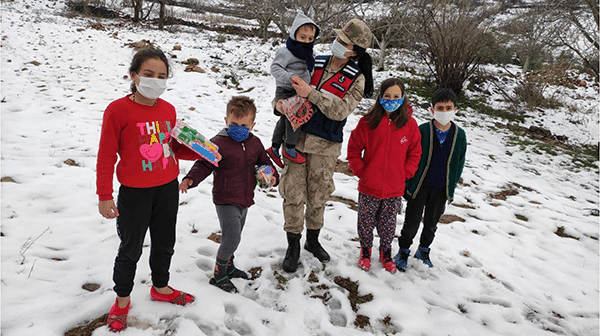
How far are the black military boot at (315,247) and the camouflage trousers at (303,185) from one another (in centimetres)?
24

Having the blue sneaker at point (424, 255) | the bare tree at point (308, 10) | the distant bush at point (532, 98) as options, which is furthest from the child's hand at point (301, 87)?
the distant bush at point (532, 98)

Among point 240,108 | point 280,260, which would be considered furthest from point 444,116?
point 280,260

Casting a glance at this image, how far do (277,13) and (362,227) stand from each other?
11.4 metres

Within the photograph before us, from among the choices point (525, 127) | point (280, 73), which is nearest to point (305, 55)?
point (280, 73)

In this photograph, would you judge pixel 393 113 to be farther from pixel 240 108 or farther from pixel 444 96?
pixel 240 108

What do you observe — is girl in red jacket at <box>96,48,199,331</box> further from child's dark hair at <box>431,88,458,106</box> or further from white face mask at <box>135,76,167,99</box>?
child's dark hair at <box>431,88,458,106</box>

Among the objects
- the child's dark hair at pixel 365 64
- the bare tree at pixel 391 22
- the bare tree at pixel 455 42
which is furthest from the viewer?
the bare tree at pixel 391 22

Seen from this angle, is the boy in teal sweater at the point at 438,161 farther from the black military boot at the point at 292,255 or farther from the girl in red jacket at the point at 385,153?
the black military boot at the point at 292,255

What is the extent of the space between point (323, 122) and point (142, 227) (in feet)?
5.08

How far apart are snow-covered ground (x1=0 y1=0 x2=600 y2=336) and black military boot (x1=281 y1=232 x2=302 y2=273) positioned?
0.08m

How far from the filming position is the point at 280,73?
8.58 feet

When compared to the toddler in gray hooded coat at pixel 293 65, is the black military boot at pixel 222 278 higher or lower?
lower

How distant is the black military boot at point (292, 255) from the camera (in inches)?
116

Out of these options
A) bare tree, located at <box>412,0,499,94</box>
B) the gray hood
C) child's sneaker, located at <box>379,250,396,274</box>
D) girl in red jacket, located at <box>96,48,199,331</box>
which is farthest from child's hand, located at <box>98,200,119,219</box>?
bare tree, located at <box>412,0,499,94</box>
